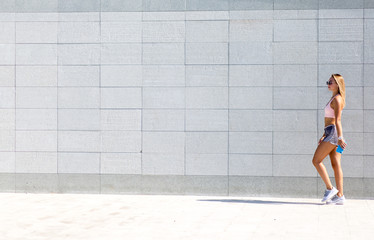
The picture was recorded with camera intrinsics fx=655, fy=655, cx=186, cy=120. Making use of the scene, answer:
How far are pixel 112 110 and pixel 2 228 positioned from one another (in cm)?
346

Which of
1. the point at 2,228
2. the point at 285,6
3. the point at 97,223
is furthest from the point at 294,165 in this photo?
the point at 2,228

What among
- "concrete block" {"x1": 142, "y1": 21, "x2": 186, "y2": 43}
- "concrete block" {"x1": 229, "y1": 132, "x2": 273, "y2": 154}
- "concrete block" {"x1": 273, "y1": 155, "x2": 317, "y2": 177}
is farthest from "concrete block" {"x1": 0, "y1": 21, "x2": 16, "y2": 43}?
"concrete block" {"x1": 273, "y1": 155, "x2": 317, "y2": 177}

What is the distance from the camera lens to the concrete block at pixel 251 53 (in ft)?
33.6

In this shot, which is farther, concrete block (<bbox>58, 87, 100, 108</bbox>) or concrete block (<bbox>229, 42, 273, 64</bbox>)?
concrete block (<bbox>58, 87, 100, 108</bbox>)

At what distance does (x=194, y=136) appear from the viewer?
34.1 feet

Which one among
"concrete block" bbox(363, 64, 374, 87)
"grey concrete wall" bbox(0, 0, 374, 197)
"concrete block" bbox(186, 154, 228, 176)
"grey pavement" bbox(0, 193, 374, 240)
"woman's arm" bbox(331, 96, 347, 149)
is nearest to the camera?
"grey pavement" bbox(0, 193, 374, 240)

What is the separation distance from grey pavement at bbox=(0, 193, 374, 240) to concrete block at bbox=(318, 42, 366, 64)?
2.16 meters

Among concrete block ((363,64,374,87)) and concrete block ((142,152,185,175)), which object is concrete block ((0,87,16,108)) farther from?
concrete block ((363,64,374,87))

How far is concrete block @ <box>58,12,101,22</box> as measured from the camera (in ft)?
34.7

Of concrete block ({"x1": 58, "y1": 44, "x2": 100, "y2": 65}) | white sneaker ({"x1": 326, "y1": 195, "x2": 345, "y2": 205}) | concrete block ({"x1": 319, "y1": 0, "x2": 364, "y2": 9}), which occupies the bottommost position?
white sneaker ({"x1": 326, "y1": 195, "x2": 345, "y2": 205})

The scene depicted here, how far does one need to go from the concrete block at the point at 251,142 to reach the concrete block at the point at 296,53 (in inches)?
46.7

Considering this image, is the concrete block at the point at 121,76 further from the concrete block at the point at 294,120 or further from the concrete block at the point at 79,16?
the concrete block at the point at 294,120

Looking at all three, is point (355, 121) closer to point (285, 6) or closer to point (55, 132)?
point (285, 6)

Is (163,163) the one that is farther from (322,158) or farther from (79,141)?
(322,158)
